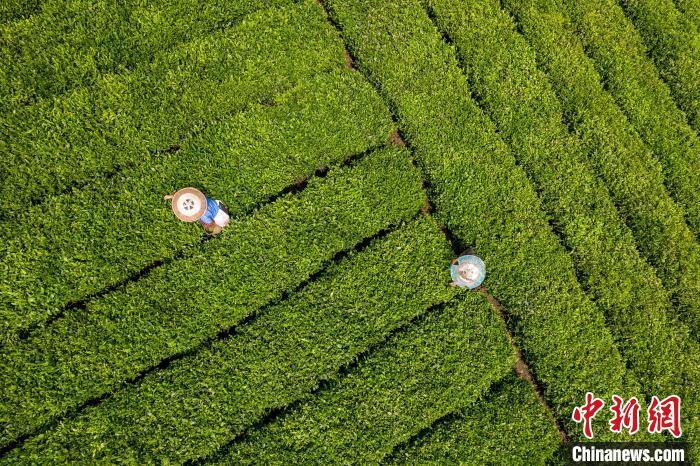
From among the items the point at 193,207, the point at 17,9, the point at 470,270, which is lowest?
the point at 470,270

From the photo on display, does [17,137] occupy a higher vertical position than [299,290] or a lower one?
higher

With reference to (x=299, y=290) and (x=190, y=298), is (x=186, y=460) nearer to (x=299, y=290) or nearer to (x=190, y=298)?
(x=190, y=298)

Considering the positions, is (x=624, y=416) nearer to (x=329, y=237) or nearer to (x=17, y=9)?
(x=329, y=237)

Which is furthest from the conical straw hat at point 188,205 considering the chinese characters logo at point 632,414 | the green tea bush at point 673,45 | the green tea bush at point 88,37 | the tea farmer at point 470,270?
the green tea bush at point 673,45

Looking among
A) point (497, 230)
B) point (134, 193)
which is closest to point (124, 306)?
point (134, 193)

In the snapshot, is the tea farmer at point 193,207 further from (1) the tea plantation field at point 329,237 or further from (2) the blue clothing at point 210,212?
(1) the tea plantation field at point 329,237

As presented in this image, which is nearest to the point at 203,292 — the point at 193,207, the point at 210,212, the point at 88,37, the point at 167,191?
the point at 210,212

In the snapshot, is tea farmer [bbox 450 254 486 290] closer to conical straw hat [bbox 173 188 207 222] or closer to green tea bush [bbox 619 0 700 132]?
conical straw hat [bbox 173 188 207 222]
